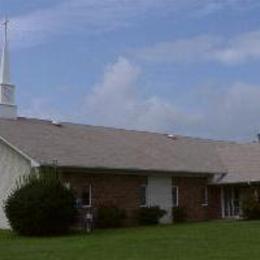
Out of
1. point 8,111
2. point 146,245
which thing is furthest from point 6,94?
point 146,245

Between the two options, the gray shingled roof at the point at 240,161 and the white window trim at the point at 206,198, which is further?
the white window trim at the point at 206,198

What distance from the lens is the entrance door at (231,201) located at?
4772cm

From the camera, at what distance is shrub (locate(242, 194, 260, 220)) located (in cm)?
4297

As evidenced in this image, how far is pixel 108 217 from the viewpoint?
38.9 meters

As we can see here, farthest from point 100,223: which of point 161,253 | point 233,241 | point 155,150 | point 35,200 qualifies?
point 161,253

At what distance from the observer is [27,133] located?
4050 cm

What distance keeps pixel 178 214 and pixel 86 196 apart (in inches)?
272

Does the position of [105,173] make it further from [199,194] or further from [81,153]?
[199,194]

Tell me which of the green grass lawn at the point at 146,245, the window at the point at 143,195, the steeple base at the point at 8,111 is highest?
the steeple base at the point at 8,111

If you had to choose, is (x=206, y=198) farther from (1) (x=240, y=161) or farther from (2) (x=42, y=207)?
(2) (x=42, y=207)

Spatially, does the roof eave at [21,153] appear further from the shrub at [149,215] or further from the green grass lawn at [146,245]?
the shrub at [149,215]

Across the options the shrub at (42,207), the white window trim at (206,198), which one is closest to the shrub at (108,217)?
the shrub at (42,207)

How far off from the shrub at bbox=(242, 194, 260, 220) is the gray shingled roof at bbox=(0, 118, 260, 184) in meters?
1.91

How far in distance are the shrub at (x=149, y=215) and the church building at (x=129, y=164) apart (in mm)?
437
